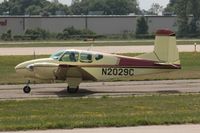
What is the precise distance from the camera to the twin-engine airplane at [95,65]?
2139cm

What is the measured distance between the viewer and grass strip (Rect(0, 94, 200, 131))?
11.9m

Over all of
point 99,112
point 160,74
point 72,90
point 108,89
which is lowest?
point 160,74

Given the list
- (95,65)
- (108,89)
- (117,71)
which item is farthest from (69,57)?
(108,89)

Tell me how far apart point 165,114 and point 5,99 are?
308 inches

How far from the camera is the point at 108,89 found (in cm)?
2253

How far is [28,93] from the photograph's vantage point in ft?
69.4

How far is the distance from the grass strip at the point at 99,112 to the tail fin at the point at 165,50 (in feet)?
10.7

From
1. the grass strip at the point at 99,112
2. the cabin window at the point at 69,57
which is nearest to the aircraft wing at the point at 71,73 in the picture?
the cabin window at the point at 69,57

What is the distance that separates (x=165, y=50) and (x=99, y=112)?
8.23 metres

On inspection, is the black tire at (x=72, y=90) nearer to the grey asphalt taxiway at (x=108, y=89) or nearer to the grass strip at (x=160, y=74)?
the grey asphalt taxiway at (x=108, y=89)

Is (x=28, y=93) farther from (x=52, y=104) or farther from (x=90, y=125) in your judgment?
(x=90, y=125)

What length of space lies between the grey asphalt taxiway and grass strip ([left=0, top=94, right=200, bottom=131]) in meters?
2.08

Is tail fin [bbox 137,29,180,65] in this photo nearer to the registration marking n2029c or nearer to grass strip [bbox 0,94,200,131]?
the registration marking n2029c

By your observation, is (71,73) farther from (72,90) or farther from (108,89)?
(108,89)
